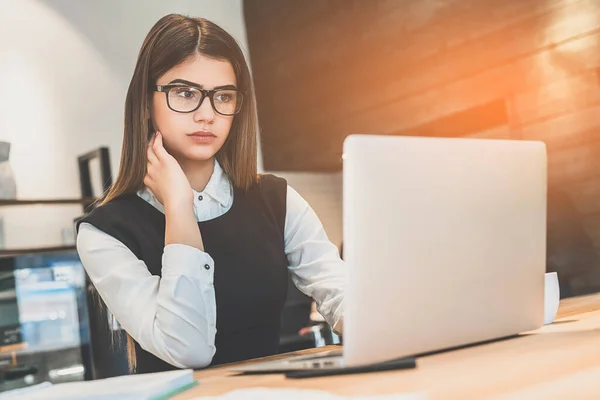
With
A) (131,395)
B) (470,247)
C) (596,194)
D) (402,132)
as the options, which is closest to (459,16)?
(402,132)

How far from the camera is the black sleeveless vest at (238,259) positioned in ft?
5.24

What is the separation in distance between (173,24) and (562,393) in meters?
1.34

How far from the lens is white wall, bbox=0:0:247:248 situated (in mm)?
2779

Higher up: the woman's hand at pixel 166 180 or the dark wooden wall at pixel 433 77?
the dark wooden wall at pixel 433 77

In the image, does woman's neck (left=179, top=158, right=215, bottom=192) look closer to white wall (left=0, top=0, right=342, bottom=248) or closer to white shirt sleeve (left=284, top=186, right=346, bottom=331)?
→ white shirt sleeve (left=284, top=186, right=346, bottom=331)

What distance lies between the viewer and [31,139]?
2785 mm

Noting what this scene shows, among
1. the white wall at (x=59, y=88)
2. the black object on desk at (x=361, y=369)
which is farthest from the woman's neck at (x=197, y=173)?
the white wall at (x=59, y=88)

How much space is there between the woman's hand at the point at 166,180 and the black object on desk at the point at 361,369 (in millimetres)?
617

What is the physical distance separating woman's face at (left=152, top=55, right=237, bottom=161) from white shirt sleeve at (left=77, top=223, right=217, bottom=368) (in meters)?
0.38

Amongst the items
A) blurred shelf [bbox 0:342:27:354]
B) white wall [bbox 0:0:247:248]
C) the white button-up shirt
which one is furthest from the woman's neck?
blurred shelf [bbox 0:342:27:354]

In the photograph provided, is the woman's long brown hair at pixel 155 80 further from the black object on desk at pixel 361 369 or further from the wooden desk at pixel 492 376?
the black object on desk at pixel 361 369

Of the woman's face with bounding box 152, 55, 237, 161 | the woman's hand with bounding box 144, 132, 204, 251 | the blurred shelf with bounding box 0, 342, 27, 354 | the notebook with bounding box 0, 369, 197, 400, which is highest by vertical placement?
the woman's face with bounding box 152, 55, 237, 161

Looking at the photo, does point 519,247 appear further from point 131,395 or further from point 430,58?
point 430,58

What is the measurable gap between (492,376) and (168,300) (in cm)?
71
